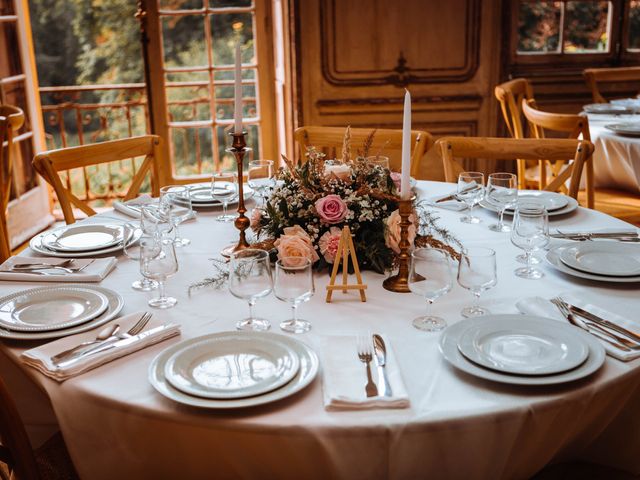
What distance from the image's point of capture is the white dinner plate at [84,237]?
187 centimetres

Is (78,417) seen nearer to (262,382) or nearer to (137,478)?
(137,478)

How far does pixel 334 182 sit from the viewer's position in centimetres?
166

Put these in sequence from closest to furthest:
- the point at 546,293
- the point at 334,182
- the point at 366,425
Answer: the point at 366,425 < the point at 546,293 < the point at 334,182

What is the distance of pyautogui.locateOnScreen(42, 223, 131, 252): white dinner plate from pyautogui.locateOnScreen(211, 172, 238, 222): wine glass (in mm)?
261

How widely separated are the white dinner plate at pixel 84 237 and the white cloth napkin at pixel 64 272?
80 millimetres

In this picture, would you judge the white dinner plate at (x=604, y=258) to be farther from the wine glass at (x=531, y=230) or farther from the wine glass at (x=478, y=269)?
the wine glass at (x=478, y=269)

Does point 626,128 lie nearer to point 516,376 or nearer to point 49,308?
point 516,376

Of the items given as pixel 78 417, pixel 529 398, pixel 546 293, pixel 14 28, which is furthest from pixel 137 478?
pixel 14 28

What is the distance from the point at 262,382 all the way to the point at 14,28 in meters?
3.79

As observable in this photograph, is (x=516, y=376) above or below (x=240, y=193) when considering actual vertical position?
below

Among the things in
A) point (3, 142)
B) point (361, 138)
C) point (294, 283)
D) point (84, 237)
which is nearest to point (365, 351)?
point (294, 283)

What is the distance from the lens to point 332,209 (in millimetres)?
1598

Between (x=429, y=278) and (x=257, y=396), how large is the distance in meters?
0.43

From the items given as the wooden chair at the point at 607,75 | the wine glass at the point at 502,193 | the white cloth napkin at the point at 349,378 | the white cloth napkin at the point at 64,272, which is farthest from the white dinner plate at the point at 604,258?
the wooden chair at the point at 607,75
